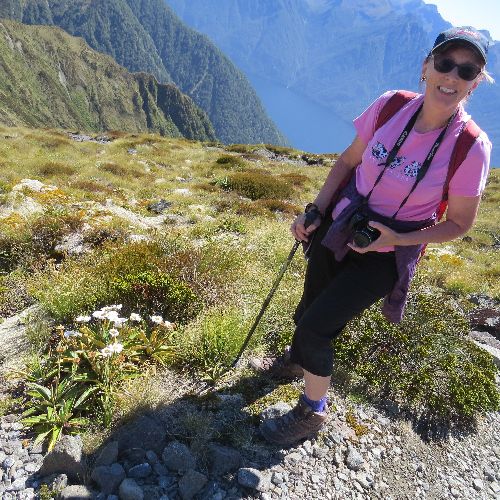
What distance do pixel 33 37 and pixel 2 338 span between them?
229416mm

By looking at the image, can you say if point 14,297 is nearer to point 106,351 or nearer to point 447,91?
point 106,351

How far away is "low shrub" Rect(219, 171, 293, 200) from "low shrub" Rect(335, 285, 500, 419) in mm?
11682

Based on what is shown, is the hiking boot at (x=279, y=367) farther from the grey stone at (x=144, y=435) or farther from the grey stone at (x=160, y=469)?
the grey stone at (x=160, y=469)

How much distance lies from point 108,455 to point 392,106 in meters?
3.28

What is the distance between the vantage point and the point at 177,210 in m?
12.1

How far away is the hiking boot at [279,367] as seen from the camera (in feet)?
14.1

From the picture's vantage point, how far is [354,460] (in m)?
3.60

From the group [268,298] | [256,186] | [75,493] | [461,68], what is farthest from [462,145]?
[256,186]

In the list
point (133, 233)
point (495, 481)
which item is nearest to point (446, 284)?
point (495, 481)

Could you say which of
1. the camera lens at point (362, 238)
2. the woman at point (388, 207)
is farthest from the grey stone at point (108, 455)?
the camera lens at point (362, 238)

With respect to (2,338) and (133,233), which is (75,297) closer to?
(2,338)

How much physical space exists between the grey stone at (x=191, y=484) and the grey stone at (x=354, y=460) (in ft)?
4.14

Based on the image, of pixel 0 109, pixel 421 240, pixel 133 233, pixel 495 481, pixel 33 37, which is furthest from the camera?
pixel 33 37

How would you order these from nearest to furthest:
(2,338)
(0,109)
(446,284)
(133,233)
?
(2,338), (133,233), (446,284), (0,109)
